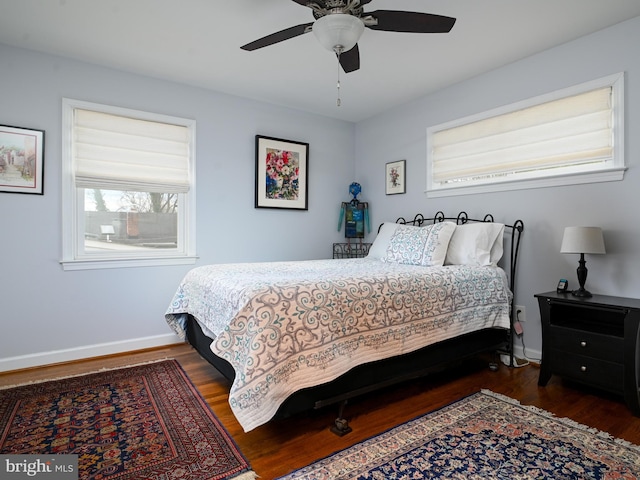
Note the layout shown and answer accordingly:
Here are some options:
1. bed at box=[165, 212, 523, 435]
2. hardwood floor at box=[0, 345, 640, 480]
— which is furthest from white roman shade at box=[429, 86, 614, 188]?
hardwood floor at box=[0, 345, 640, 480]

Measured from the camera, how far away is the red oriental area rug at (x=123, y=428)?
1.67 metres

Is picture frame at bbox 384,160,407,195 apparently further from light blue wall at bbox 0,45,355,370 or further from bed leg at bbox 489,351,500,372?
bed leg at bbox 489,351,500,372

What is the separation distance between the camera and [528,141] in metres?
3.07

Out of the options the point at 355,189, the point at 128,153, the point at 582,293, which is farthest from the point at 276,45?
the point at 582,293

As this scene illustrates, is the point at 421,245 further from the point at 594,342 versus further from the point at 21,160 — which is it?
the point at 21,160

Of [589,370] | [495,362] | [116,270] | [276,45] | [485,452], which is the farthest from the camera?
[116,270]

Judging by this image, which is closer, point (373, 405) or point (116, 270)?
point (373, 405)

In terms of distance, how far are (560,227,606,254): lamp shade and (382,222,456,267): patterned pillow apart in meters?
0.88

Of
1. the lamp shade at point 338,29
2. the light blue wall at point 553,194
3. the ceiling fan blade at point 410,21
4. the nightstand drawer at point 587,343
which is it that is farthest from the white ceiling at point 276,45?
the nightstand drawer at point 587,343

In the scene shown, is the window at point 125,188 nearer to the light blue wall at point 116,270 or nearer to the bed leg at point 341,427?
the light blue wall at point 116,270

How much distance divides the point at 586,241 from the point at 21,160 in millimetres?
4246

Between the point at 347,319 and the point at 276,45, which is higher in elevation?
the point at 276,45

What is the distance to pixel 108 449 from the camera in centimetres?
180

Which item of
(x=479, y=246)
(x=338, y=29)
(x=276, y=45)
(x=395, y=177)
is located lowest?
(x=479, y=246)
